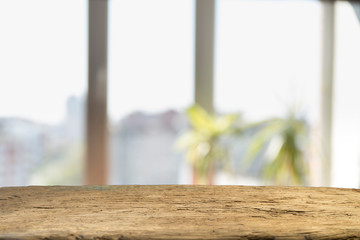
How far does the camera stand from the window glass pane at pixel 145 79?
383cm

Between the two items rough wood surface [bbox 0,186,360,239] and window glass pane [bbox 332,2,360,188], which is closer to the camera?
rough wood surface [bbox 0,186,360,239]

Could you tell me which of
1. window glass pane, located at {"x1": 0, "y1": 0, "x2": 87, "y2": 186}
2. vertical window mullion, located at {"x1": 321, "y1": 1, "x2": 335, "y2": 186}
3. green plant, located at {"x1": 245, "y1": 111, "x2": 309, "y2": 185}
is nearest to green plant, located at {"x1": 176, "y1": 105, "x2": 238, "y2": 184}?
green plant, located at {"x1": 245, "y1": 111, "x2": 309, "y2": 185}

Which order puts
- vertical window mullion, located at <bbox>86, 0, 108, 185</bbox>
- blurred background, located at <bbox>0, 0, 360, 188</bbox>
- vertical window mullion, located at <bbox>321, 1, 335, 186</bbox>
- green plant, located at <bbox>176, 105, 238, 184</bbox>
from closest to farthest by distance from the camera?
green plant, located at <bbox>176, 105, 238, 184</bbox>
blurred background, located at <bbox>0, 0, 360, 188</bbox>
vertical window mullion, located at <bbox>86, 0, 108, 185</bbox>
vertical window mullion, located at <bbox>321, 1, 335, 186</bbox>

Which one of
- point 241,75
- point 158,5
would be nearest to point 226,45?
point 241,75

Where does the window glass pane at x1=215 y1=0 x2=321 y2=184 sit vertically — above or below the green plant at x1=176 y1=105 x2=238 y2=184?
above

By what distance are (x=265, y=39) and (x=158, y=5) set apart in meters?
1.15

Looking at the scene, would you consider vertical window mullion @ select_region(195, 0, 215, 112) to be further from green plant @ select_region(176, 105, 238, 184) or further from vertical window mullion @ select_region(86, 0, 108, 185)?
vertical window mullion @ select_region(86, 0, 108, 185)

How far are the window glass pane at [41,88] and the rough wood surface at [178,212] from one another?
3.22m

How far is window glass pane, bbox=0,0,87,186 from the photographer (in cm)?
366

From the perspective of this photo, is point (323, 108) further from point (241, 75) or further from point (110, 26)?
point (110, 26)

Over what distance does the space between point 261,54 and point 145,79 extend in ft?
4.06

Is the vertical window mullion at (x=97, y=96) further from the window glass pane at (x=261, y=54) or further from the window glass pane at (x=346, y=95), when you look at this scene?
the window glass pane at (x=346, y=95)

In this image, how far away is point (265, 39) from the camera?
4.06 m

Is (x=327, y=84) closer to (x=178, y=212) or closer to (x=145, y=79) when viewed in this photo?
(x=145, y=79)
